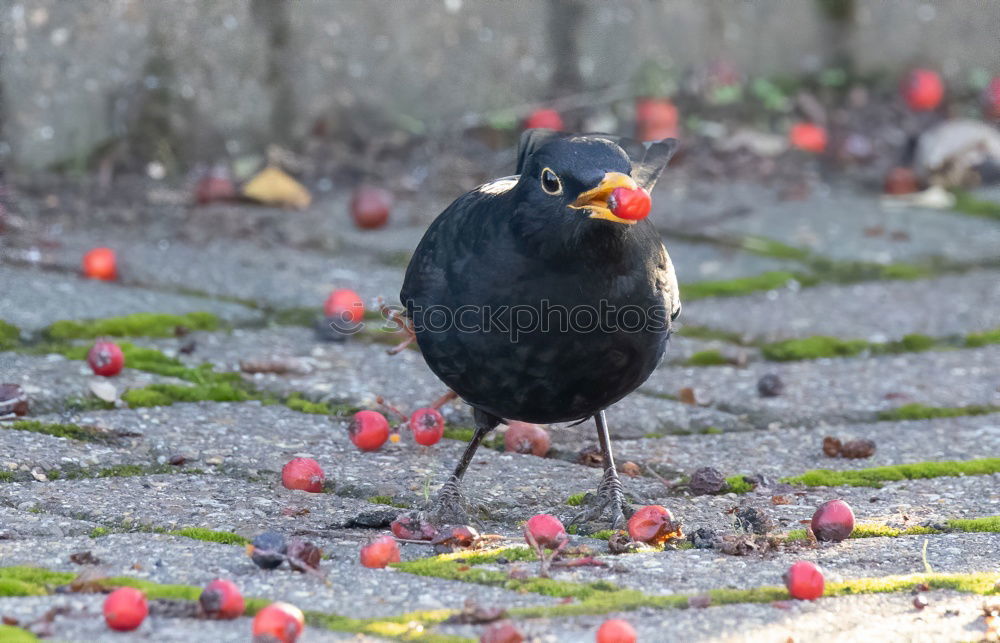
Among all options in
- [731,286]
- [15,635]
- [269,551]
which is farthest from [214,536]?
[731,286]

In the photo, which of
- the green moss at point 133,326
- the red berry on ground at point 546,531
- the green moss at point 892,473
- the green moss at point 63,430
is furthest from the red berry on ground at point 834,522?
the green moss at point 133,326

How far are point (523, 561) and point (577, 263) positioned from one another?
0.63 m

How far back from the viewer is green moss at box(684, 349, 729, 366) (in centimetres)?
427

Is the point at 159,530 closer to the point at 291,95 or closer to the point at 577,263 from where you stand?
the point at 577,263

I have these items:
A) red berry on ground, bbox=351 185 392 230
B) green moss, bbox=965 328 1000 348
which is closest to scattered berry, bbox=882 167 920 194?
green moss, bbox=965 328 1000 348

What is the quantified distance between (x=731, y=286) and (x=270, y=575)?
2747 millimetres

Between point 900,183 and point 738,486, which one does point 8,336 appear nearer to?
point 738,486

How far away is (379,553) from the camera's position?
8.63 feet

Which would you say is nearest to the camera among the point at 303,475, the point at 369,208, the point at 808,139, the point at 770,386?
the point at 303,475

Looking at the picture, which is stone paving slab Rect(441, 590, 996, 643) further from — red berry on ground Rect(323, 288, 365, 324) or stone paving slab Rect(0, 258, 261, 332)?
stone paving slab Rect(0, 258, 261, 332)

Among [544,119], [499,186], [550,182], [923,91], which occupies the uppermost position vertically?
[550,182]

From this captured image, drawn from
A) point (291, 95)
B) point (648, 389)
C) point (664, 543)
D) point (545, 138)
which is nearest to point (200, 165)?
point (291, 95)

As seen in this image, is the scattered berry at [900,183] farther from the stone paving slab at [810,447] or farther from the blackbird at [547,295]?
the blackbird at [547,295]

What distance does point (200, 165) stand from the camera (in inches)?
223
